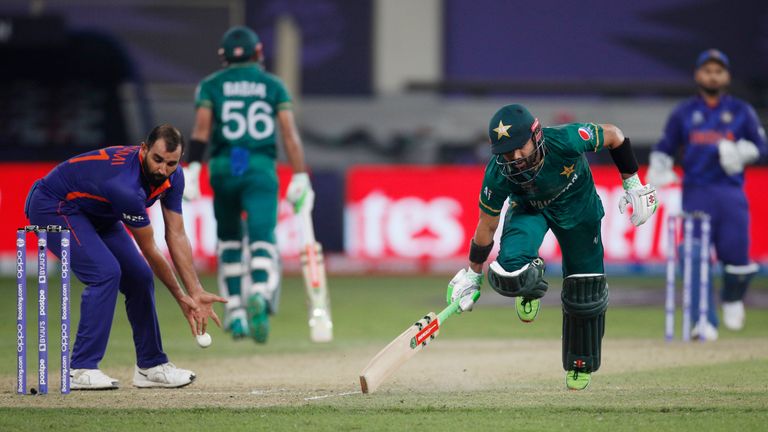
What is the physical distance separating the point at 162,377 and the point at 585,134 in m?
2.89

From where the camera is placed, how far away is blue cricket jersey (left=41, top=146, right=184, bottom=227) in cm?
696

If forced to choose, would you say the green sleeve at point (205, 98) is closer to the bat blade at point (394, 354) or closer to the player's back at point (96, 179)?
the player's back at point (96, 179)

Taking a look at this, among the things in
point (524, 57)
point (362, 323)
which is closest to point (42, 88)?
point (524, 57)

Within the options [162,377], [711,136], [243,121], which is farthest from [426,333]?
[711,136]

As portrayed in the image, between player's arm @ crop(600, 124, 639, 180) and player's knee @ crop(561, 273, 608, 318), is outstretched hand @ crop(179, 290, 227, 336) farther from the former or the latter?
player's arm @ crop(600, 124, 639, 180)

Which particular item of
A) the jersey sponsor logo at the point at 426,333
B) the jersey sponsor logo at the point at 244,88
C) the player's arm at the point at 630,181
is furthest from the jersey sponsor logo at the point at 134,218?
the jersey sponsor logo at the point at 244,88

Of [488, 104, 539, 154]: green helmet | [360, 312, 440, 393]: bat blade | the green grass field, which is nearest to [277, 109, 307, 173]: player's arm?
the green grass field

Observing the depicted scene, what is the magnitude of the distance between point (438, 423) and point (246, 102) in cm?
442

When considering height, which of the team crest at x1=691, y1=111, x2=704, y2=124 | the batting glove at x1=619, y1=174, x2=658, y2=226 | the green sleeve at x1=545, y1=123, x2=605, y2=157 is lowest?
the batting glove at x1=619, y1=174, x2=658, y2=226

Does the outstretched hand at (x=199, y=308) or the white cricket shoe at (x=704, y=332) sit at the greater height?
the outstretched hand at (x=199, y=308)

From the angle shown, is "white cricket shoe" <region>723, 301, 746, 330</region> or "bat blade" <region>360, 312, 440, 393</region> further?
"white cricket shoe" <region>723, 301, 746, 330</region>

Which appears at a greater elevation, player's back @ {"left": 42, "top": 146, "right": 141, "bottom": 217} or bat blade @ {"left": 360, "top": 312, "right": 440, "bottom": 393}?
player's back @ {"left": 42, "top": 146, "right": 141, "bottom": 217}

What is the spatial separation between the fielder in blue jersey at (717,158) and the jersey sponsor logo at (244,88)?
341cm

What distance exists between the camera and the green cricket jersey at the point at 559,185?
271 inches
